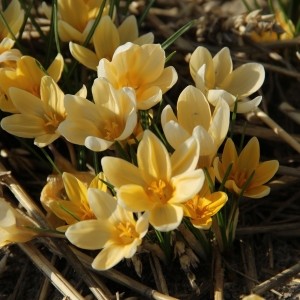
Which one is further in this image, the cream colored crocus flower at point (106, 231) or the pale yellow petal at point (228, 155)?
the pale yellow petal at point (228, 155)

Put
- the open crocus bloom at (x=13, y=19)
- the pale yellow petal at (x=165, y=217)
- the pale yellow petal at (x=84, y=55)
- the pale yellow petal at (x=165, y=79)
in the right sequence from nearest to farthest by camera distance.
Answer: the pale yellow petal at (x=165, y=217)
the pale yellow petal at (x=165, y=79)
the pale yellow petal at (x=84, y=55)
the open crocus bloom at (x=13, y=19)

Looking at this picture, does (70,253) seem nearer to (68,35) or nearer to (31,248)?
(31,248)

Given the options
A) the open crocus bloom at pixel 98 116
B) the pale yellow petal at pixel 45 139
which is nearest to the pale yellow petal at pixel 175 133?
the open crocus bloom at pixel 98 116

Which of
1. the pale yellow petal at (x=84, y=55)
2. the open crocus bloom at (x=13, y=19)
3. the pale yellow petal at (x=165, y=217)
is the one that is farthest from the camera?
the open crocus bloom at (x=13, y=19)

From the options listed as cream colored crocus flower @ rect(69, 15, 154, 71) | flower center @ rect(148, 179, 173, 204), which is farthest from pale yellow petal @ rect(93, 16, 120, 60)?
flower center @ rect(148, 179, 173, 204)

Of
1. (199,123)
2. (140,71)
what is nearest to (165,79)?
(140,71)

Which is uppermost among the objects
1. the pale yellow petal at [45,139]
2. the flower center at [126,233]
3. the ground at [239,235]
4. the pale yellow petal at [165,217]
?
the pale yellow petal at [45,139]

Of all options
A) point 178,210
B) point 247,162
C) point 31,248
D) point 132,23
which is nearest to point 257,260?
point 247,162

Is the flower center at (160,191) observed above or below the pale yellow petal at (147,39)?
below

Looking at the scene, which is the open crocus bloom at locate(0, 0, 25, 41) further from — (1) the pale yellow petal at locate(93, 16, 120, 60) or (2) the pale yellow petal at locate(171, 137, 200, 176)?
(2) the pale yellow petal at locate(171, 137, 200, 176)

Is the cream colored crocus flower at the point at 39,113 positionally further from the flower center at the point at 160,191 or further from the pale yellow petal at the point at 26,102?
the flower center at the point at 160,191
